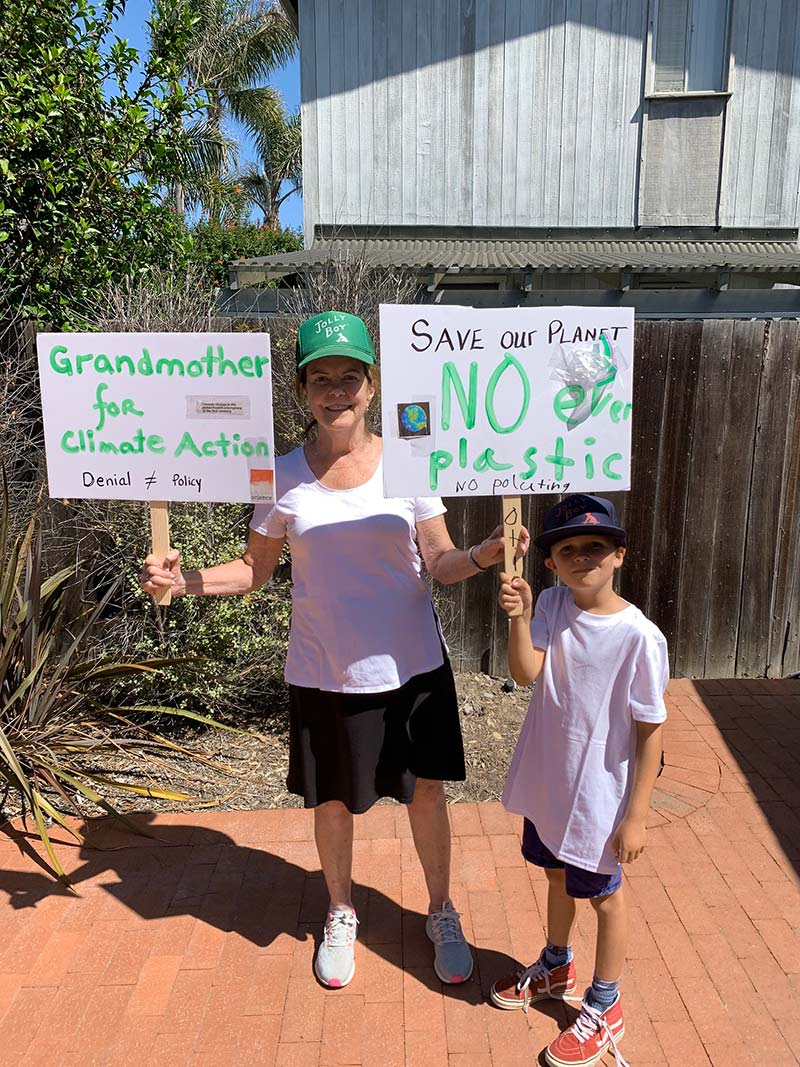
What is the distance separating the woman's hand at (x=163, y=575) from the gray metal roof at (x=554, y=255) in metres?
5.26

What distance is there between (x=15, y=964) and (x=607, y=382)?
2.72 m

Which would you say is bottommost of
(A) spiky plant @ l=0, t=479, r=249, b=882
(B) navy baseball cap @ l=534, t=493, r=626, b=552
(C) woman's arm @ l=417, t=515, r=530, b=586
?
(A) spiky plant @ l=0, t=479, r=249, b=882

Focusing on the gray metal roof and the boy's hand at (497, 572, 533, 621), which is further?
the gray metal roof

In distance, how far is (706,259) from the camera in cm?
930

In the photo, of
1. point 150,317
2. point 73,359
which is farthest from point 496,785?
point 150,317

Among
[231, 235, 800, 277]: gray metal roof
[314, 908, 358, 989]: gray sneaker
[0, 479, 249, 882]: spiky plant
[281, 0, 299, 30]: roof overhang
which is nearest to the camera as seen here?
[314, 908, 358, 989]: gray sneaker

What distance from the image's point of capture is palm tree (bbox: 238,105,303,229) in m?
28.0

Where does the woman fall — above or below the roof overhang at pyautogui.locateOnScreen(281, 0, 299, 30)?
below

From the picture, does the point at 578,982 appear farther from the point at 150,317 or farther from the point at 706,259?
the point at 706,259

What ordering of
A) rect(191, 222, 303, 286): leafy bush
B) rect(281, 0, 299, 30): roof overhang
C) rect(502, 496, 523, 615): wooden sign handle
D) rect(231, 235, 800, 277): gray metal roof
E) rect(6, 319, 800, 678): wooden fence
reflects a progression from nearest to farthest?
rect(502, 496, 523, 615): wooden sign handle
rect(6, 319, 800, 678): wooden fence
rect(231, 235, 800, 277): gray metal roof
rect(281, 0, 299, 30): roof overhang
rect(191, 222, 303, 286): leafy bush

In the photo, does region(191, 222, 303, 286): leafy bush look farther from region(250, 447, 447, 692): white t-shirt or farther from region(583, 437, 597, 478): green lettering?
region(583, 437, 597, 478): green lettering

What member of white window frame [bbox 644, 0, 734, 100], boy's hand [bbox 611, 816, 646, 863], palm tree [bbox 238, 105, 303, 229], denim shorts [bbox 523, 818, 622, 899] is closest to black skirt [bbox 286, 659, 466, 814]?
denim shorts [bbox 523, 818, 622, 899]

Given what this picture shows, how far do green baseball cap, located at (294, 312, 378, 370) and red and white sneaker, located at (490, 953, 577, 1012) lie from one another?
6.39 ft

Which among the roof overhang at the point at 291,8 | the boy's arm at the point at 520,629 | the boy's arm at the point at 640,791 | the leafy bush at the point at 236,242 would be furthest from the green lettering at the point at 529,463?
the leafy bush at the point at 236,242
